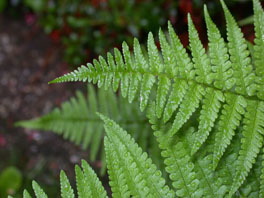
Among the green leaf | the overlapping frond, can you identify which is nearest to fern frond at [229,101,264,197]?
the overlapping frond

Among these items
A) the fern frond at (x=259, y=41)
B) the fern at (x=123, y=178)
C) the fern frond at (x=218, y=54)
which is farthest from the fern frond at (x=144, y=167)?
the fern frond at (x=259, y=41)

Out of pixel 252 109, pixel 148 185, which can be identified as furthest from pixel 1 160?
pixel 252 109

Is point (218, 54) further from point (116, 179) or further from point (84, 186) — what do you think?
point (84, 186)

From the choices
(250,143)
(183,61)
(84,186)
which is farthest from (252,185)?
(84,186)

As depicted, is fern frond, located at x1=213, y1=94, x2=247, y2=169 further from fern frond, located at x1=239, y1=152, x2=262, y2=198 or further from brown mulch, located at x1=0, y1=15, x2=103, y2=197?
brown mulch, located at x1=0, y1=15, x2=103, y2=197

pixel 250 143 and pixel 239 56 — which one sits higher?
pixel 239 56

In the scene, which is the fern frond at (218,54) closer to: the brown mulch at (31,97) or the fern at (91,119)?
the fern at (91,119)

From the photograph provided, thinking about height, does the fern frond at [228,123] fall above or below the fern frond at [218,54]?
below
